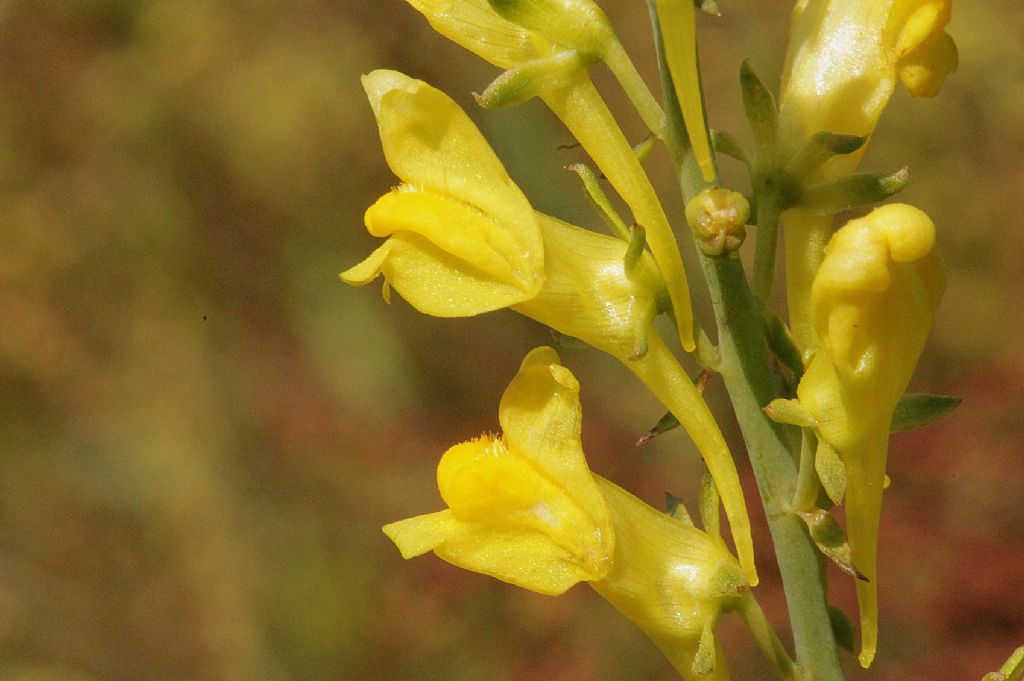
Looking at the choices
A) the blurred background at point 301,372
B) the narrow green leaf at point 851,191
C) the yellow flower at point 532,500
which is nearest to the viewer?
the narrow green leaf at point 851,191

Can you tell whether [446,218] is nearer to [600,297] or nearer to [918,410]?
[600,297]

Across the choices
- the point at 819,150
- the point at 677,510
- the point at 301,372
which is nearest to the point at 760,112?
the point at 819,150

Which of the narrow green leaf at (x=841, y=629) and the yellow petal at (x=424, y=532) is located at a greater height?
the yellow petal at (x=424, y=532)

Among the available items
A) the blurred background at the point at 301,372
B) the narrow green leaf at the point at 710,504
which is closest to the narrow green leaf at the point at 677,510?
the narrow green leaf at the point at 710,504

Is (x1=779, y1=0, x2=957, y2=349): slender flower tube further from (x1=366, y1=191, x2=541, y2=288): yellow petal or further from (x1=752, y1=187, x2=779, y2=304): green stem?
(x1=366, y1=191, x2=541, y2=288): yellow petal

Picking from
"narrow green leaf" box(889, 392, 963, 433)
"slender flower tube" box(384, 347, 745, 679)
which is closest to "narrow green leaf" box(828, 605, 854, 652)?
"slender flower tube" box(384, 347, 745, 679)

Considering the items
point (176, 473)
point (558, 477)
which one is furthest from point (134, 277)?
point (558, 477)

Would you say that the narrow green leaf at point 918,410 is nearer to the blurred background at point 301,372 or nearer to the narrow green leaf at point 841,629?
the narrow green leaf at point 841,629
